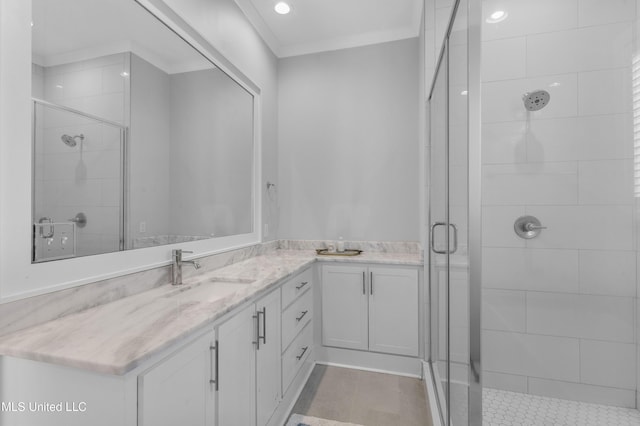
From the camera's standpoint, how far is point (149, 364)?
0.78m

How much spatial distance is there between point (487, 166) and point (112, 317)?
2.08 m

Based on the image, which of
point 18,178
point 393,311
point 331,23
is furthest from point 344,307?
point 331,23

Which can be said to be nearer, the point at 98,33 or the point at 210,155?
the point at 98,33

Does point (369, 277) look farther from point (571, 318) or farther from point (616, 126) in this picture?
point (616, 126)

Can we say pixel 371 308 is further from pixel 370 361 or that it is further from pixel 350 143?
pixel 350 143

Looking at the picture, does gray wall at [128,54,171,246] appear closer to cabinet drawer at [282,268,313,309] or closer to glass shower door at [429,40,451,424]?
cabinet drawer at [282,268,313,309]

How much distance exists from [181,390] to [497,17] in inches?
98.7

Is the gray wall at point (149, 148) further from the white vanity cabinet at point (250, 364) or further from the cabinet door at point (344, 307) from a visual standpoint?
the cabinet door at point (344, 307)

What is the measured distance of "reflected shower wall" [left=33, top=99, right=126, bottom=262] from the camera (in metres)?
0.99

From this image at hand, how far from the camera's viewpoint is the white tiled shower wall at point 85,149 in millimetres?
1003

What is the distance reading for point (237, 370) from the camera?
119cm

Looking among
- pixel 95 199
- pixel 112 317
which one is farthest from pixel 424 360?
pixel 95 199

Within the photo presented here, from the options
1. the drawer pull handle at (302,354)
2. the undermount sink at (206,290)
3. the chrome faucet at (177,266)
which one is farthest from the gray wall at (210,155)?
the drawer pull handle at (302,354)

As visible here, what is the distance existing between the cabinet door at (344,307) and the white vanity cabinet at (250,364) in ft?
2.43
